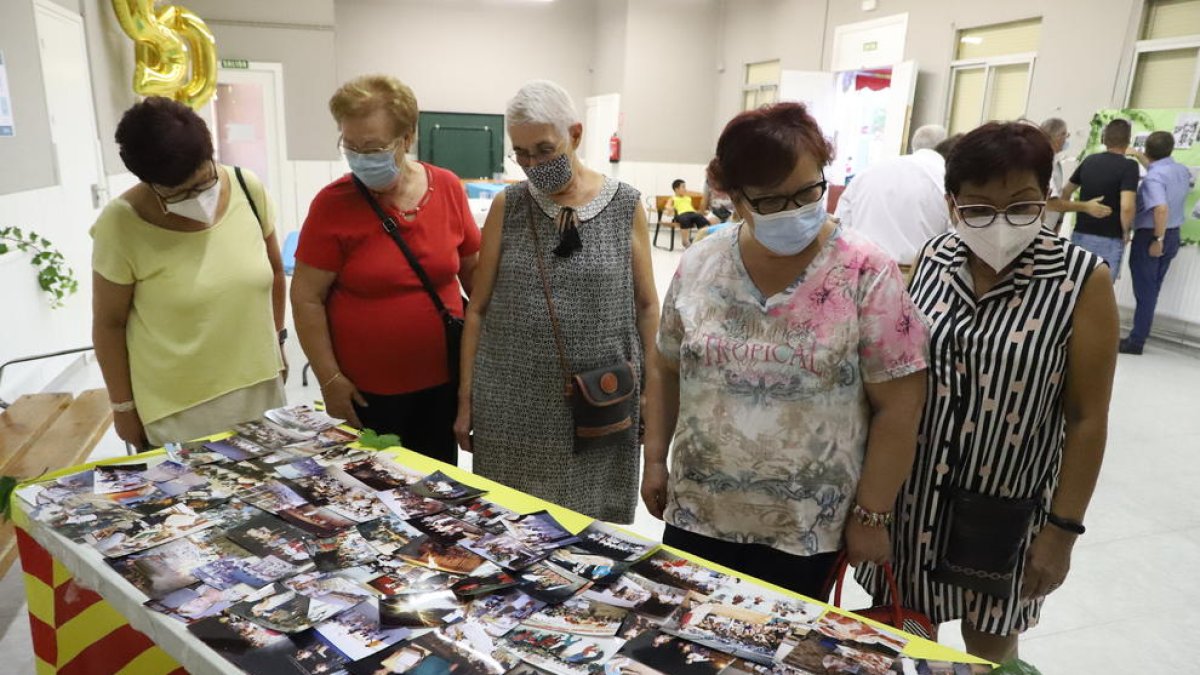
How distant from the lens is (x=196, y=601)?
1.18m

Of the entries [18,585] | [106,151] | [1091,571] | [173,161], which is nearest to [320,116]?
[106,151]

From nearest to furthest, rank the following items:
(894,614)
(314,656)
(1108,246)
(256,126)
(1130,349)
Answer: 1. (314,656)
2. (894,614)
3. (1108,246)
4. (1130,349)
5. (256,126)

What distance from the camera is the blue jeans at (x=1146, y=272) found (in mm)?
6031

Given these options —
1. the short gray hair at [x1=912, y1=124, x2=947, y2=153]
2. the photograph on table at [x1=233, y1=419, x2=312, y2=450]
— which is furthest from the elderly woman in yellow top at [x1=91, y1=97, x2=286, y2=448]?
the short gray hair at [x1=912, y1=124, x2=947, y2=153]

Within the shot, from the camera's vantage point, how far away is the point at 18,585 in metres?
2.54

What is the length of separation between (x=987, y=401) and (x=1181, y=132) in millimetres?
6354

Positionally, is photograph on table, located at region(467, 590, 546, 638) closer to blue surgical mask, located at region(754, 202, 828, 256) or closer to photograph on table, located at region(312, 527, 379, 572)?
photograph on table, located at region(312, 527, 379, 572)

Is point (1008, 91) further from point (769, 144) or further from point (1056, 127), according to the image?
point (769, 144)

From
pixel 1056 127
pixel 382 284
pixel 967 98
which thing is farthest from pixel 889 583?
pixel 967 98

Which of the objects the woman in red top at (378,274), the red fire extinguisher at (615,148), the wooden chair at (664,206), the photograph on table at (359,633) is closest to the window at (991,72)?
the wooden chair at (664,206)

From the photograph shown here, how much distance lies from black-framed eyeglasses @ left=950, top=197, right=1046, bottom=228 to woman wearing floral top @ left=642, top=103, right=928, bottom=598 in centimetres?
19

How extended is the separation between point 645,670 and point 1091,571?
102 inches

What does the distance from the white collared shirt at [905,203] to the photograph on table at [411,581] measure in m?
3.15

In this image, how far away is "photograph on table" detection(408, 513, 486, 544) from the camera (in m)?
1.38
